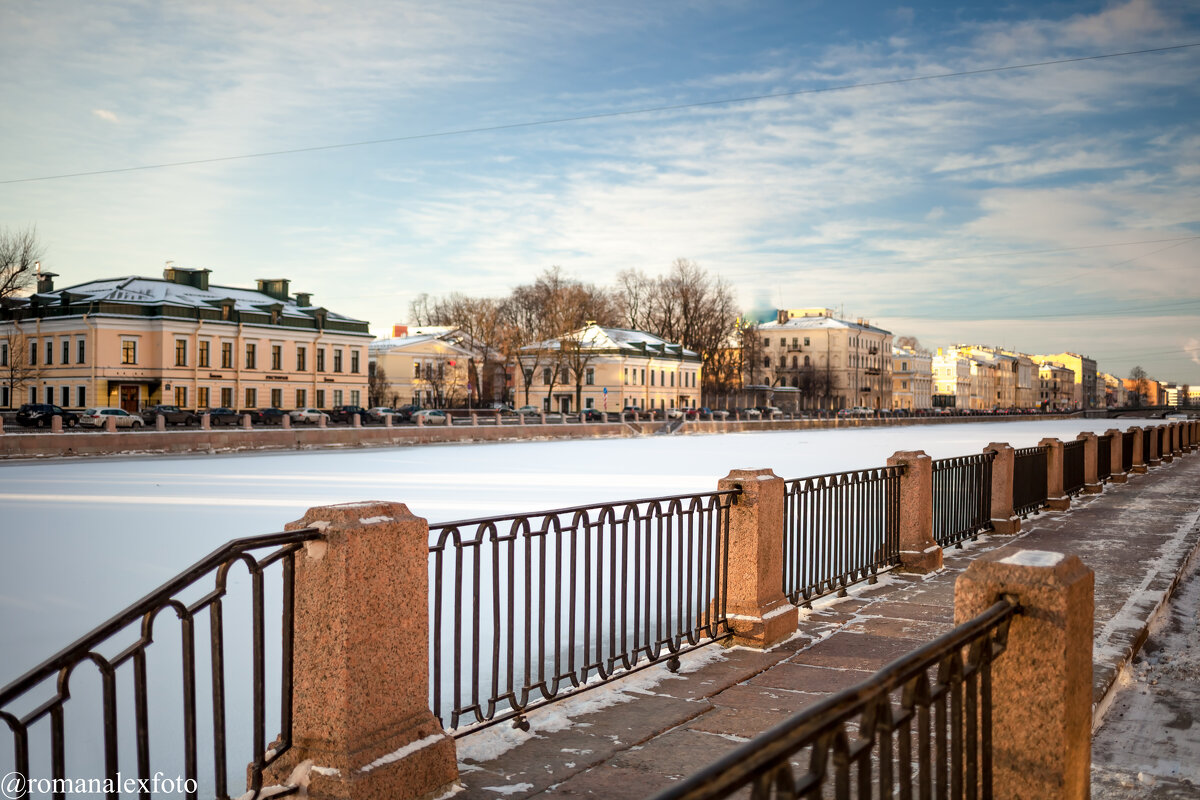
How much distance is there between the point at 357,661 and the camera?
3709mm

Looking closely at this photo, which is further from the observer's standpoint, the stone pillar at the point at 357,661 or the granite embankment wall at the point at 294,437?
the granite embankment wall at the point at 294,437

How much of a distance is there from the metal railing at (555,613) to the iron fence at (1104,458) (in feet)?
39.5

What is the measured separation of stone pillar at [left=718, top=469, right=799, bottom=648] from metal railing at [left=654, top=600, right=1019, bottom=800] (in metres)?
3.44

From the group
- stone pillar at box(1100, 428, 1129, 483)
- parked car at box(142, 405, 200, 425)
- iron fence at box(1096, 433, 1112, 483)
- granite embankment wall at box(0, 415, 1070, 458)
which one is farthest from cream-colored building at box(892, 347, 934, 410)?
iron fence at box(1096, 433, 1112, 483)

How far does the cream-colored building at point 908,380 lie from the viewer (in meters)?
147

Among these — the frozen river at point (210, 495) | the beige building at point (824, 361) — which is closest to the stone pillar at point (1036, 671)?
the frozen river at point (210, 495)

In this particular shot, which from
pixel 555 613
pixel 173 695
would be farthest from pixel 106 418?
pixel 555 613

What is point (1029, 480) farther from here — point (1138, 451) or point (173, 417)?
point (173, 417)

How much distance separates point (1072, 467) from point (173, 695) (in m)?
16.0

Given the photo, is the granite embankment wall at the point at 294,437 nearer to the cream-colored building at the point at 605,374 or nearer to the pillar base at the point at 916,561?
the cream-colored building at the point at 605,374

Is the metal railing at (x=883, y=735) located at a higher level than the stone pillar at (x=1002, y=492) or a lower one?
higher

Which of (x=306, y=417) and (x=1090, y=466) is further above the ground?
(x=306, y=417)

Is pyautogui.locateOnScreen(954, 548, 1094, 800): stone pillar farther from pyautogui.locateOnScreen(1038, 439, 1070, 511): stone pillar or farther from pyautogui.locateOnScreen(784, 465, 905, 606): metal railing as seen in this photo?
pyautogui.locateOnScreen(1038, 439, 1070, 511): stone pillar

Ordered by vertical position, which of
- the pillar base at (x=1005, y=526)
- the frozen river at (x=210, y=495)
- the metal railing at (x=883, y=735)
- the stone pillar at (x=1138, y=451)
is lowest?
the frozen river at (x=210, y=495)
